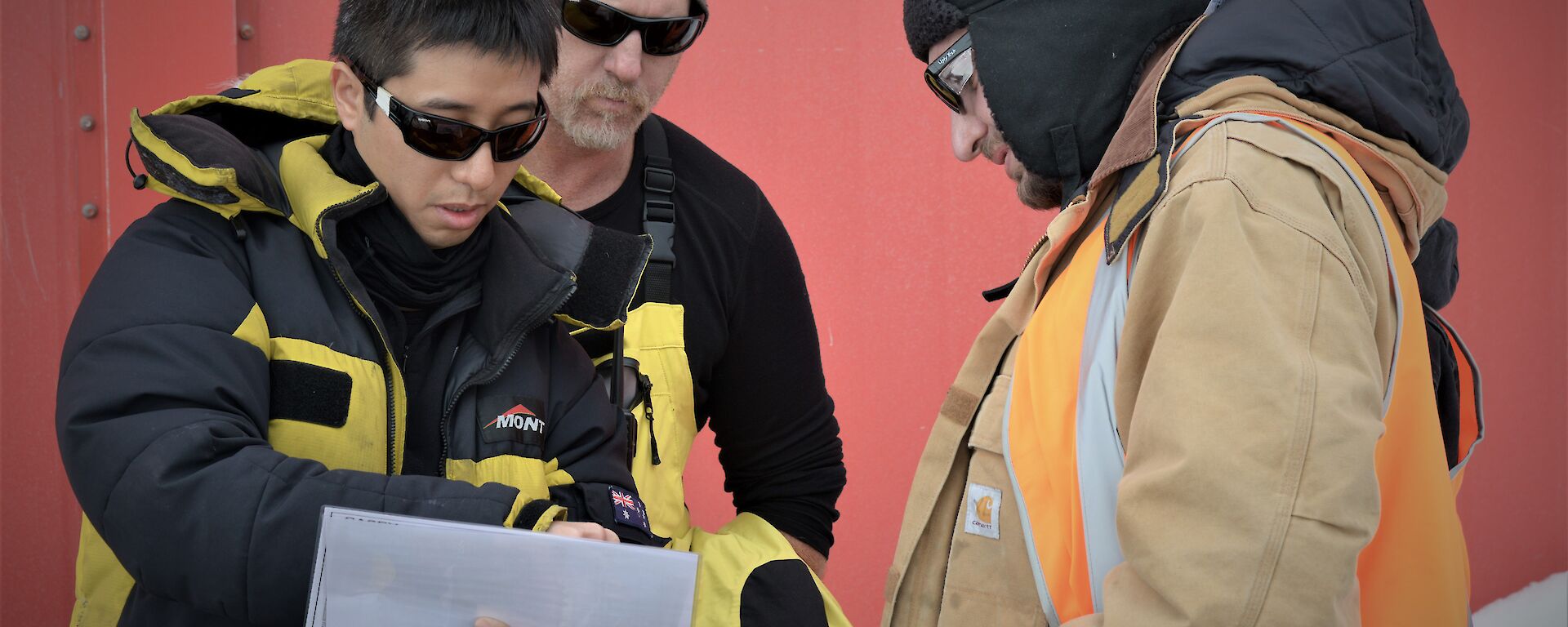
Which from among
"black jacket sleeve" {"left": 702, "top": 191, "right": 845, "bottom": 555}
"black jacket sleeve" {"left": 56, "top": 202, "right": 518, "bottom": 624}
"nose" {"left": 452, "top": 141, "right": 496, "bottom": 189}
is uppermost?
"nose" {"left": 452, "top": 141, "right": 496, "bottom": 189}

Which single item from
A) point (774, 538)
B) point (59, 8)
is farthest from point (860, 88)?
point (59, 8)

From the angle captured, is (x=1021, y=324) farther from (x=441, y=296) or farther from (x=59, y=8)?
(x=59, y=8)

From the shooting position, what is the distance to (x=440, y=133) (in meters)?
1.55

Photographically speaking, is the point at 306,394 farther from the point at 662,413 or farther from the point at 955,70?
the point at 955,70

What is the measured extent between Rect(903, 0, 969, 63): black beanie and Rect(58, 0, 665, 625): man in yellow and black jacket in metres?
0.51

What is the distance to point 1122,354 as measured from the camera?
55.4 inches

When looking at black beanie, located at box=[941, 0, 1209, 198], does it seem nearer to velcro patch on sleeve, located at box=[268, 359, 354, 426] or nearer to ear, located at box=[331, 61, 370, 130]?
ear, located at box=[331, 61, 370, 130]

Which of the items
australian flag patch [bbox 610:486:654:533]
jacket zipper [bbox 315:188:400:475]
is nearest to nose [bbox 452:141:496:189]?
jacket zipper [bbox 315:188:400:475]

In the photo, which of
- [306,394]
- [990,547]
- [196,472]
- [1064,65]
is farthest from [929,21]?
[196,472]

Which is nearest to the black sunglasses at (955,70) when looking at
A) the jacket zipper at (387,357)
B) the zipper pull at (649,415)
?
the zipper pull at (649,415)

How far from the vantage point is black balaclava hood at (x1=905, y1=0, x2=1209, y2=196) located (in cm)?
166

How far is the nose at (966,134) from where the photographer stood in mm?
Answer: 1873

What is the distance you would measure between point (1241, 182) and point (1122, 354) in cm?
21

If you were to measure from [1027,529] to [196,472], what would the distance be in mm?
869
